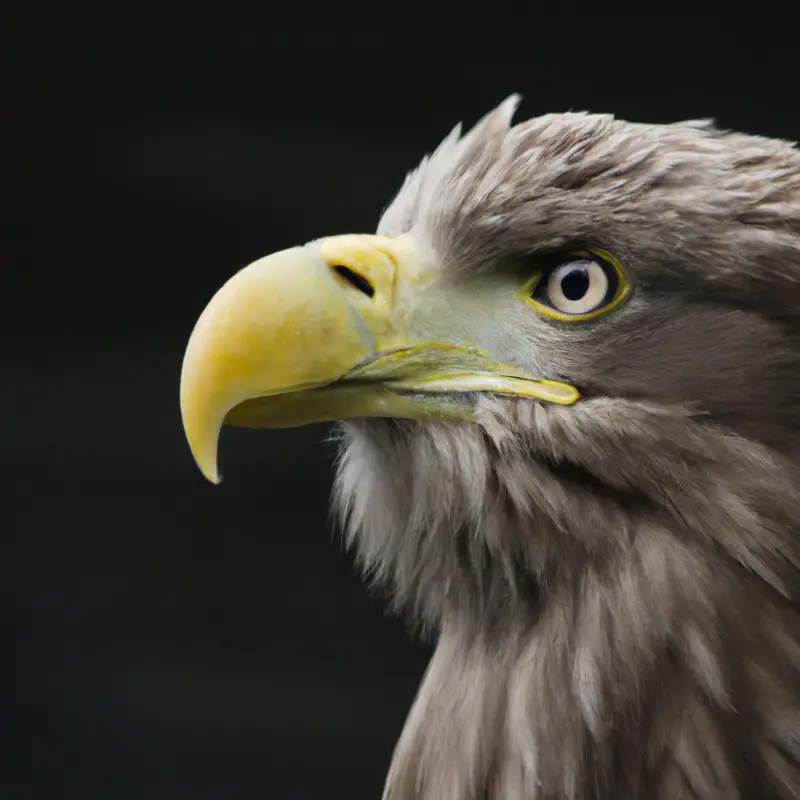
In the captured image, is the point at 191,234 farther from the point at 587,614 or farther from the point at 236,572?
the point at 587,614

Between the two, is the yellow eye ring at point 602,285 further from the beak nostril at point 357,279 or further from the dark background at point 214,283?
the dark background at point 214,283

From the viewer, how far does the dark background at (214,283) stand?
304 cm

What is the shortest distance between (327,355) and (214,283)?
1.83 m

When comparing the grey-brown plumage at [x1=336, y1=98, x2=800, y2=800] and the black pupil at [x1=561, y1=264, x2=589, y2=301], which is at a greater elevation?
the black pupil at [x1=561, y1=264, x2=589, y2=301]

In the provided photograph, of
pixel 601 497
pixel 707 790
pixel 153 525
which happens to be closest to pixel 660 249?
pixel 601 497

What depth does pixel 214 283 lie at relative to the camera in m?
3.12

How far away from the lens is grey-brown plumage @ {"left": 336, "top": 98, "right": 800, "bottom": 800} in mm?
1287

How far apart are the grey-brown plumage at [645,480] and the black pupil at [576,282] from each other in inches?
1.1

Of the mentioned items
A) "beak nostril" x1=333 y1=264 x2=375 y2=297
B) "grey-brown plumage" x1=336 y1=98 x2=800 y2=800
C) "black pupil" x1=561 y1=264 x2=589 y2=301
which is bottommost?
"grey-brown plumage" x1=336 y1=98 x2=800 y2=800

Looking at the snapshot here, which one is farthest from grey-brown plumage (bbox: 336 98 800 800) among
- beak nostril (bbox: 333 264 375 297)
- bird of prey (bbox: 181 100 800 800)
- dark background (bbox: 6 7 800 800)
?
dark background (bbox: 6 7 800 800)

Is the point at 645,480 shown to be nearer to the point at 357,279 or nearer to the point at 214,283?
the point at 357,279

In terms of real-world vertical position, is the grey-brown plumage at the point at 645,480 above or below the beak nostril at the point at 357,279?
below

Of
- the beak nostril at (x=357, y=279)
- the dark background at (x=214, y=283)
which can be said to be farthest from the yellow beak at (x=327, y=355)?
the dark background at (x=214, y=283)

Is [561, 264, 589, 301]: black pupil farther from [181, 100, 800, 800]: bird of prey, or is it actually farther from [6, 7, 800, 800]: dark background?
[6, 7, 800, 800]: dark background
